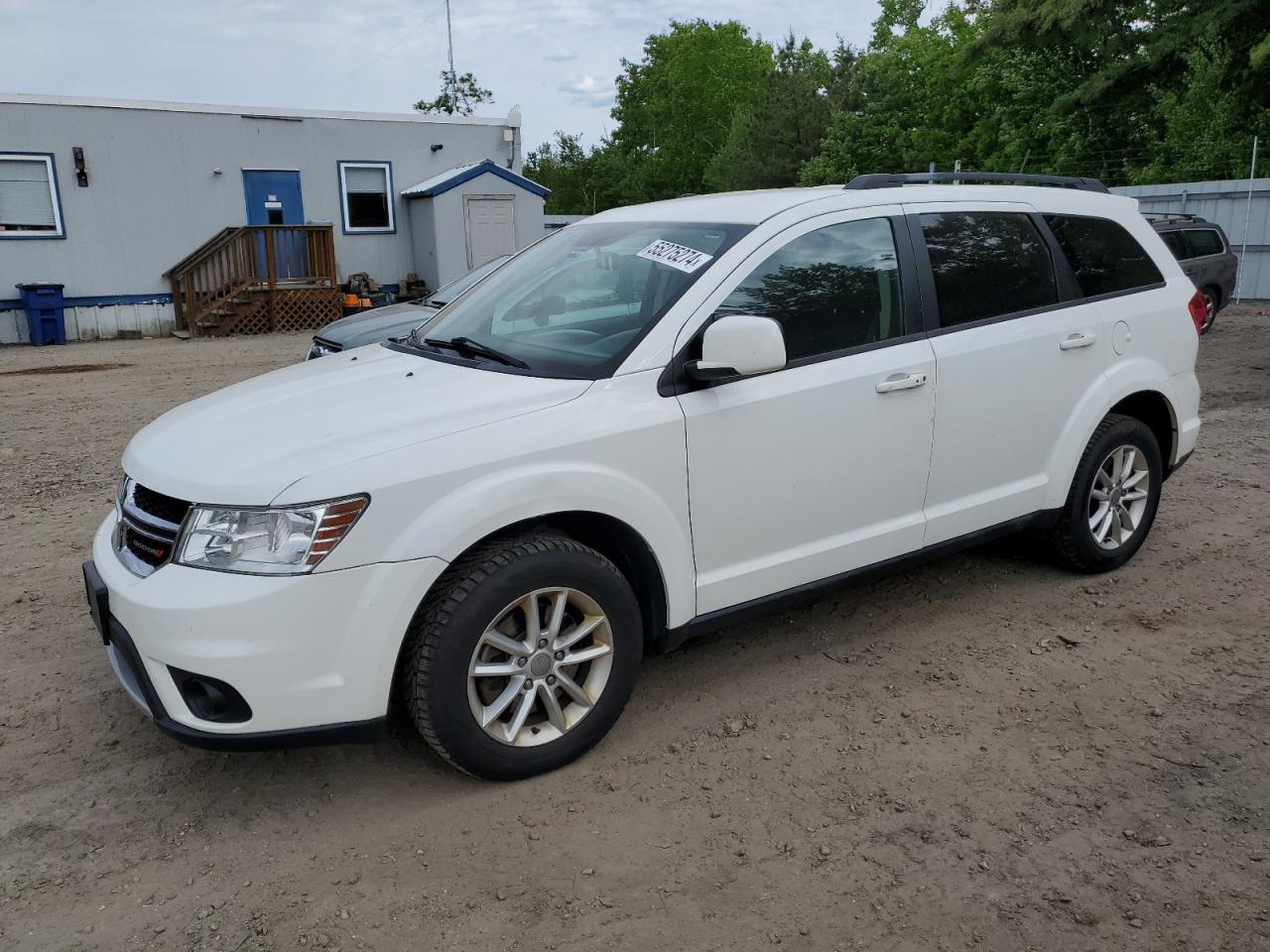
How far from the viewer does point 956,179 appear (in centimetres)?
453

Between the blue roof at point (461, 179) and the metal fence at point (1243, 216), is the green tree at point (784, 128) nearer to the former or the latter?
the blue roof at point (461, 179)

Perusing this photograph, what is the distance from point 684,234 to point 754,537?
1183 mm

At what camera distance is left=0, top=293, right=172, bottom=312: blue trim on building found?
699 inches

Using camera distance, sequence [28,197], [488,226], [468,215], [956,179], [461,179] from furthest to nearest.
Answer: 1. [488,226]
2. [468,215]
3. [461,179]
4. [28,197]
5. [956,179]

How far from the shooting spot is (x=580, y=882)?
2.82 metres

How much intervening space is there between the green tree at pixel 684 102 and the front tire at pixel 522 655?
6205 centimetres

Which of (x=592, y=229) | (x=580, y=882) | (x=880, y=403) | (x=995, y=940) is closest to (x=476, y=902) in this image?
(x=580, y=882)

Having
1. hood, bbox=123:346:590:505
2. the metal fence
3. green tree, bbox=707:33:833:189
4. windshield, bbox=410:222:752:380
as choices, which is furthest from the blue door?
green tree, bbox=707:33:833:189

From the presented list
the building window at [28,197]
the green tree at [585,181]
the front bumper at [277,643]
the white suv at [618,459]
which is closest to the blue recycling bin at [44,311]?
the building window at [28,197]

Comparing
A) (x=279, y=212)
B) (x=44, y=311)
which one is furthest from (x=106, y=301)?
Answer: (x=279, y=212)

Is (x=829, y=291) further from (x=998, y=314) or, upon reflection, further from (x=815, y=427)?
(x=998, y=314)

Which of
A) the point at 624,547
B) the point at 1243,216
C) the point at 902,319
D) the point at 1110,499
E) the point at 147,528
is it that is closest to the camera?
the point at 147,528

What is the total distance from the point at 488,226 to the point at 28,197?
26.8 feet

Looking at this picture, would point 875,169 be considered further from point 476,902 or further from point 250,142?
point 476,902
